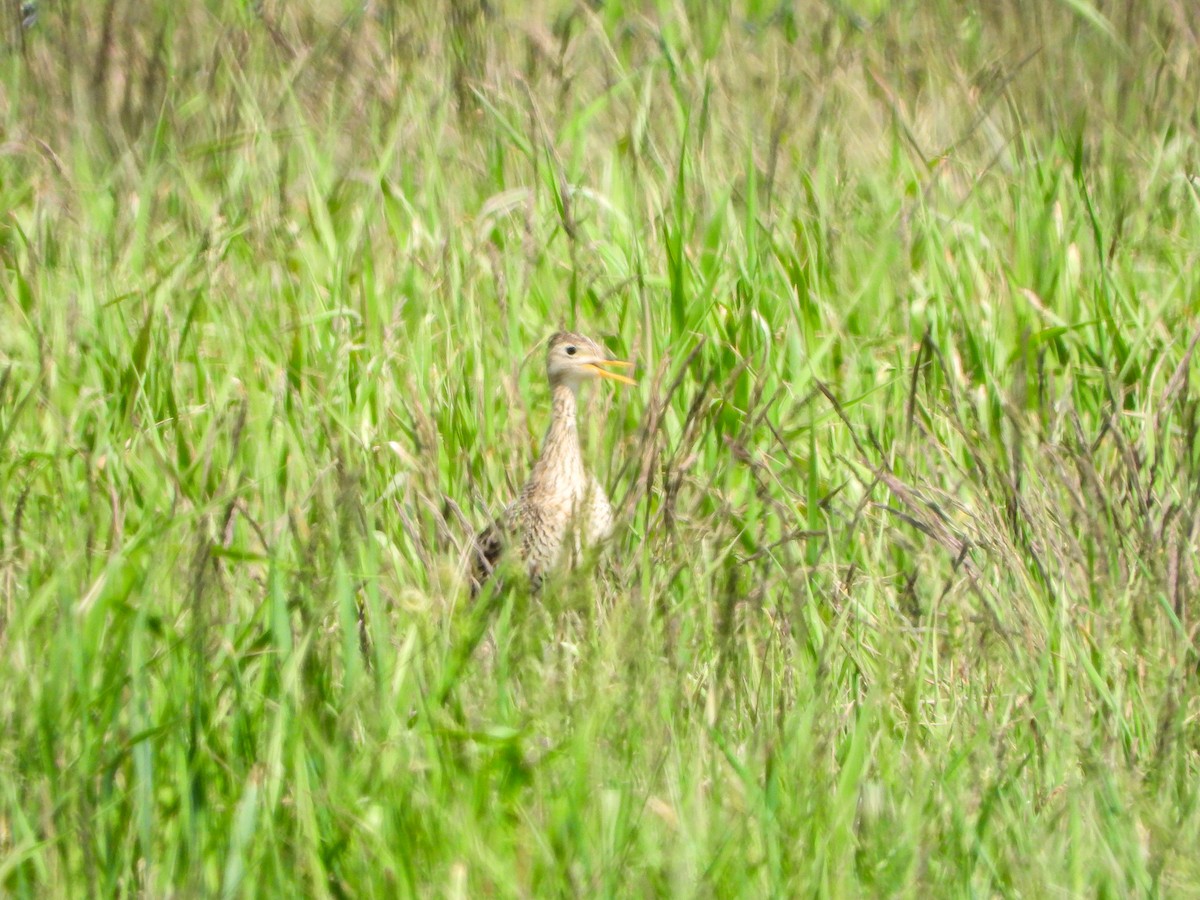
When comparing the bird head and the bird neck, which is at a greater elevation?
the bird head

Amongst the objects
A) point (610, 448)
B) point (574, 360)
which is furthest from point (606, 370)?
point (610, 448)

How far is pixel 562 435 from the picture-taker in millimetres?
4180

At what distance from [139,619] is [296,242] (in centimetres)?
220

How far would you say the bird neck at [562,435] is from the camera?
411 centimetres

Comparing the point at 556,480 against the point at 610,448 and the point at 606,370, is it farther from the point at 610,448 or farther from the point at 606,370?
the point at 606,370

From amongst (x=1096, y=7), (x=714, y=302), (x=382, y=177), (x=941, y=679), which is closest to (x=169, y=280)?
(x=382, y=177)

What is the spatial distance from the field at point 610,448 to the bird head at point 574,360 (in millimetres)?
85

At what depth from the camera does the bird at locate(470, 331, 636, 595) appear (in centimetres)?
394

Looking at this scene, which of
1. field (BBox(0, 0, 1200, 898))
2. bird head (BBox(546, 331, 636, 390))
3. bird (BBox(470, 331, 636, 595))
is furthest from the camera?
bird head (BBox(546, 331, 636, 390))

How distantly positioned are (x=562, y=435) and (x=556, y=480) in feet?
0.51

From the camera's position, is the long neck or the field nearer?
the field

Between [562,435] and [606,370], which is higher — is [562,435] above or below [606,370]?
below

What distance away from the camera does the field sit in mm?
2395

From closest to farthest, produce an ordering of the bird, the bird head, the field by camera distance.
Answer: the field
the bird
the bird head
